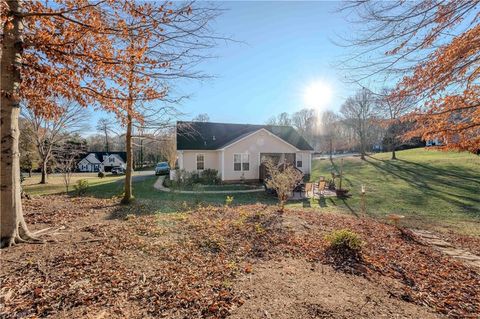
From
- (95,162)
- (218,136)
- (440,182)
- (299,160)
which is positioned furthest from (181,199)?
(95,162)

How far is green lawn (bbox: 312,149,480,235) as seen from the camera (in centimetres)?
1059

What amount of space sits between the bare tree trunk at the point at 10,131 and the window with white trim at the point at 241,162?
52.7 feet

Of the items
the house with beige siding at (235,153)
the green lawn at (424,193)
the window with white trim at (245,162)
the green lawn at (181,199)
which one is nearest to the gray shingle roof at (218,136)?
the house with beige siding at (235,153)

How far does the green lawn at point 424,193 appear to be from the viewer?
34.8 feet

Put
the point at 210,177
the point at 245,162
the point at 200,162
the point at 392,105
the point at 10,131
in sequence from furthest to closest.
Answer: the point at 200,162 < the point at 245,162 < the point at 210,177 < the point at 392,105 < the point at 10,131

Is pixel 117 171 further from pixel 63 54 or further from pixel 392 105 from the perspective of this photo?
pixel 392 105

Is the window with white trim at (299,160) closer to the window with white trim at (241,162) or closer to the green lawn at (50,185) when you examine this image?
the window with white trim at (241,162)

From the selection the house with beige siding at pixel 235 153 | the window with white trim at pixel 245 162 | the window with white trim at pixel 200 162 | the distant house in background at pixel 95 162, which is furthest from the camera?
the distant house in background at pixel 95 162

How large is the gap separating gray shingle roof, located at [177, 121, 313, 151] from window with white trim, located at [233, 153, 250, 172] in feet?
4.95

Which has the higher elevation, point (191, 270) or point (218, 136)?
point (218, 136)

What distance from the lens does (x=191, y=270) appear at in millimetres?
3879

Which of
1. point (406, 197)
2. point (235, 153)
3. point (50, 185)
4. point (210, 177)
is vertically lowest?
point (406, 197)

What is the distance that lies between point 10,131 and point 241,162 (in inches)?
651

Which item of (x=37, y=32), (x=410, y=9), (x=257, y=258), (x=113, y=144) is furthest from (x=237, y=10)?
(x=113, y=144)
